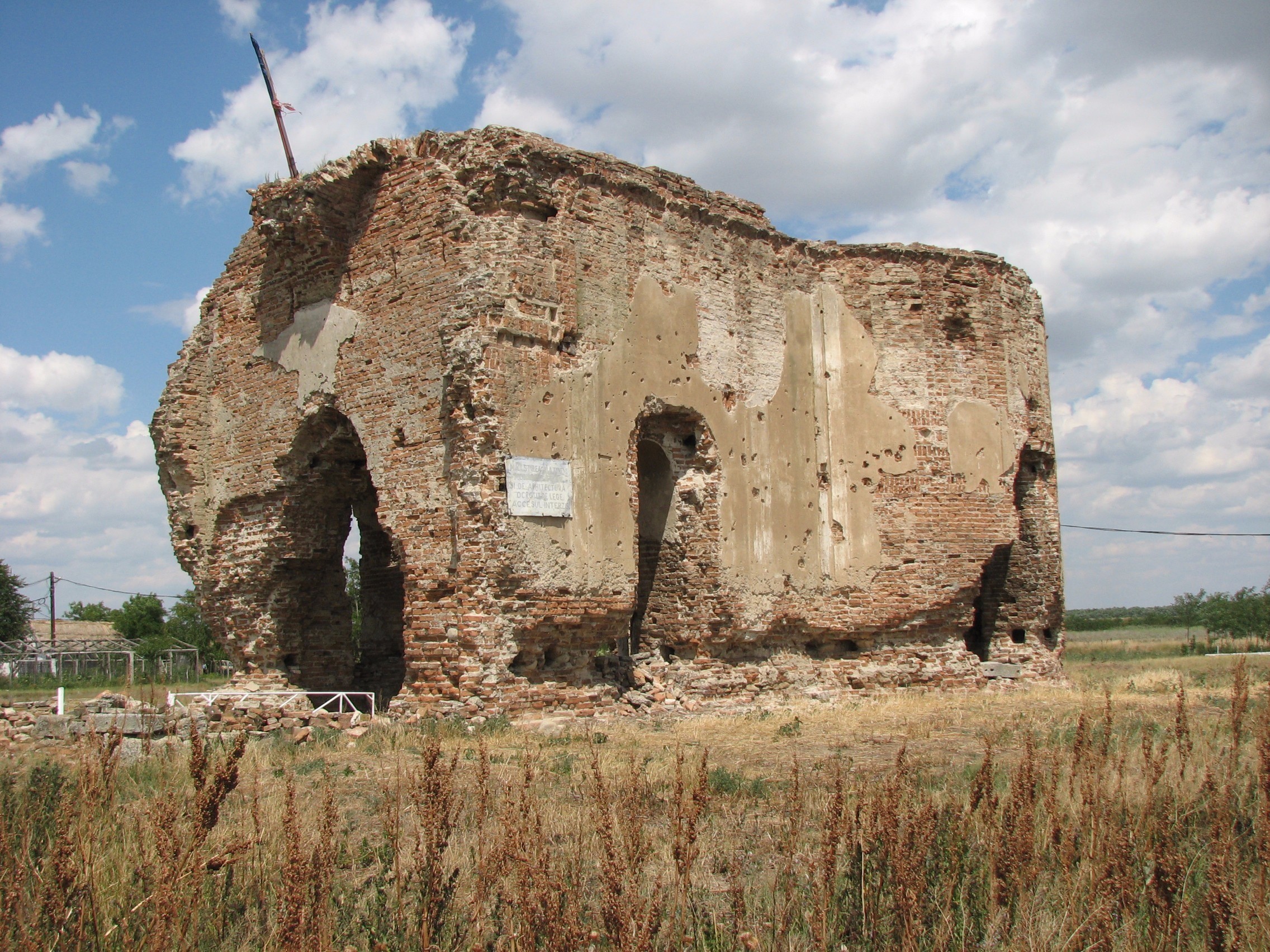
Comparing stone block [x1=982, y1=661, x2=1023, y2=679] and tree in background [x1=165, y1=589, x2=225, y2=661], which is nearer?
stone block [x1=982, y1=661, x2=1023, y2=679]

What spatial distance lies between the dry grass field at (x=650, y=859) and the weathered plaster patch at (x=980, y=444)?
7.54 m

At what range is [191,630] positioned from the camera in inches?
1436

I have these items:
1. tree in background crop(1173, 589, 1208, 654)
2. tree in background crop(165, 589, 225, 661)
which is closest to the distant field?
tree in background crop(1173, 589, 1208, 654)

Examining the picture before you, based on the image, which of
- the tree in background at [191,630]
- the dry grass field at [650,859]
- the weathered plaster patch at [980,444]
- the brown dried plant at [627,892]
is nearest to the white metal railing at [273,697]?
the dry grass field at [650,859]

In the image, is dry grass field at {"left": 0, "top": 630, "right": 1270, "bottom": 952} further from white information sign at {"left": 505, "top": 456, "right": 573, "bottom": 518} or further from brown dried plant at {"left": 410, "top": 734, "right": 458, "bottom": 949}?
white information sign at {"left": 505, "top": 456, "right": 573, "bottom": 518}

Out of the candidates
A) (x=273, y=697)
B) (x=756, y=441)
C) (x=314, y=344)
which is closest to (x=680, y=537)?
(x=756, y=441)

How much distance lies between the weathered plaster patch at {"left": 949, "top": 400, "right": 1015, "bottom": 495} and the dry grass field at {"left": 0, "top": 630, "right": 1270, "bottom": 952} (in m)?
7.54

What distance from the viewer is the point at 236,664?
506 inches

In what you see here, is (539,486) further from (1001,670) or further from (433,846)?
(1001,670)

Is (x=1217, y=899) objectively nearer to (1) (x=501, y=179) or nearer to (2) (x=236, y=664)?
(1) (x=501, y=179)

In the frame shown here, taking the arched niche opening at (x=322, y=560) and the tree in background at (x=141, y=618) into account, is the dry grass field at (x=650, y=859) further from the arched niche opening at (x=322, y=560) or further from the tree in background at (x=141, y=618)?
the tree in background at (x=141, y=618)

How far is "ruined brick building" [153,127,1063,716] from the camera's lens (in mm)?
10391

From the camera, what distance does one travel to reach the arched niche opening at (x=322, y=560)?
12.2 meters

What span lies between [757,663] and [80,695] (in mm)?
14432
